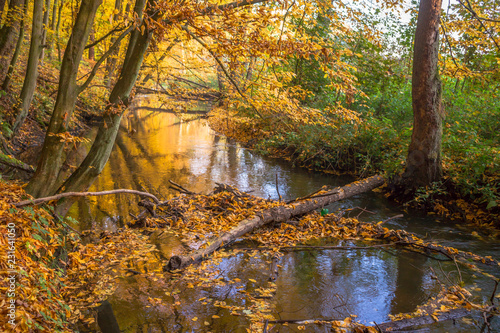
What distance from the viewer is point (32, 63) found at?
365 inches

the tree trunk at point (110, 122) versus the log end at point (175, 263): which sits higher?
the tree trunk at point (110, 122)

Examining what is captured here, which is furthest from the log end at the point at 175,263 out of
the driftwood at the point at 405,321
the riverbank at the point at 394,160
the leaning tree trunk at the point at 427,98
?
the leaning tree trunk at the point at 427,98

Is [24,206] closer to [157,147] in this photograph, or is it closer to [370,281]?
[370,281]

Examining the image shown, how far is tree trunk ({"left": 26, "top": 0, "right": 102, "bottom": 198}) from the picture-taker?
4617 millimetres

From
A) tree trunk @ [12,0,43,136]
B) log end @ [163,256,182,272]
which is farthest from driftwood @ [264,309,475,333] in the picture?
tree trunk @ [12,0,43,136]

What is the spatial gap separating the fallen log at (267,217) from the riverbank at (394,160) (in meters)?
1.53

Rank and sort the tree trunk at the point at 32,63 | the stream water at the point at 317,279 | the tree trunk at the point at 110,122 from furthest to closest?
the tree trunk at the point at 32,63, the tree trunk at the point at 110,122, the stream water at the point at 317,279

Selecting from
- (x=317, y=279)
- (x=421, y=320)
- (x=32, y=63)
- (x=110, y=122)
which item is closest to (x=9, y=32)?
(x=32, y=63)

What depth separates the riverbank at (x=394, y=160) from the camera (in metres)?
7.20

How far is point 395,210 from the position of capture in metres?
8.12

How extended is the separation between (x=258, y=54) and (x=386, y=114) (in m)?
8.74

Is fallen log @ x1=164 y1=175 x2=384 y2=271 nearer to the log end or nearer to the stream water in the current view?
the log end

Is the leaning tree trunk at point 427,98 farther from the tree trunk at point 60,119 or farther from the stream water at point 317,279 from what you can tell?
the tree trunk at point 60,119

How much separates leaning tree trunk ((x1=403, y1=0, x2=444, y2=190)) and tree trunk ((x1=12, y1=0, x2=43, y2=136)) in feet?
33.0
